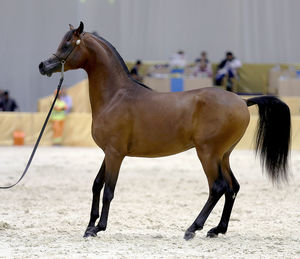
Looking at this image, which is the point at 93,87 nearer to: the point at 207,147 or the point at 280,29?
the point at 207,147

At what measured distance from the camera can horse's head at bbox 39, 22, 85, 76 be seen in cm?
584

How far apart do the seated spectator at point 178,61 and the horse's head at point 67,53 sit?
1160cm

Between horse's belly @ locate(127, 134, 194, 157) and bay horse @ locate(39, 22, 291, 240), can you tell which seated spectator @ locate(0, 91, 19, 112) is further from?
horse's belly @ locate(127, 134, 194, 157)

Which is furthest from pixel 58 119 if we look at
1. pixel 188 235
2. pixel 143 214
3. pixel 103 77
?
pixel 188 235

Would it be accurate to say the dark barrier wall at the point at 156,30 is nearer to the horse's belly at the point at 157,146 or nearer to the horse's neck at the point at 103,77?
the horse's neck at the point at 103,77

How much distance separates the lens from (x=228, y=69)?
17172 mm

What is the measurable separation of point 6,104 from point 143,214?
9.92 meters

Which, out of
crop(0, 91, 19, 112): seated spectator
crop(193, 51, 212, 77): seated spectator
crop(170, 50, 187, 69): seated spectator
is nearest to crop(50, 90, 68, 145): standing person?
crop(0, 91, 19, 112): seated spectator

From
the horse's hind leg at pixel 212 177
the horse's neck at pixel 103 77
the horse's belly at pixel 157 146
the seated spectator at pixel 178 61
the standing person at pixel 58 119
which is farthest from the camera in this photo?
the seated spectator at pixel 178 61

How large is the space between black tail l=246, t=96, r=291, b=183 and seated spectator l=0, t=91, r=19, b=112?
437 inches

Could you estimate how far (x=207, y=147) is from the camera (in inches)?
224

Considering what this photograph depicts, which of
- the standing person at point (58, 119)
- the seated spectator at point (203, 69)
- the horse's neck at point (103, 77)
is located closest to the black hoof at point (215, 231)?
the horse's neck at point (103, 77)

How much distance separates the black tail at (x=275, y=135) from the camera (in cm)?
605

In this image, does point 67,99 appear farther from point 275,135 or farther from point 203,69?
point 275,135
